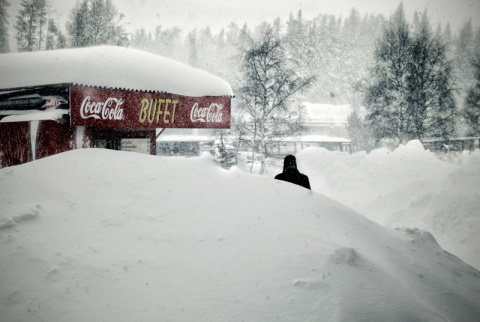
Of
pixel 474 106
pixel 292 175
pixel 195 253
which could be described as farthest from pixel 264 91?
pixel 474 106

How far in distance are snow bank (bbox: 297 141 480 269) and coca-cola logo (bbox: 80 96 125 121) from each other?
9.33 meters

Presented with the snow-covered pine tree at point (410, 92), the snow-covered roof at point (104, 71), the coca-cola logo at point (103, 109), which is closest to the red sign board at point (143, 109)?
the coca-cola logo at point (103, 109)

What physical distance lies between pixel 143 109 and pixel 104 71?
1.89m

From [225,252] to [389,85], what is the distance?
27.3 metres

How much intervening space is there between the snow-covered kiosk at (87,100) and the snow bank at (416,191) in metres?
7.55

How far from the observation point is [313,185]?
16719 millimetres

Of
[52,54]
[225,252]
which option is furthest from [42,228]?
[52,54]

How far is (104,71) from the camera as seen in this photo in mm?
11359

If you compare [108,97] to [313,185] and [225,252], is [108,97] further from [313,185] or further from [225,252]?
[313,185]

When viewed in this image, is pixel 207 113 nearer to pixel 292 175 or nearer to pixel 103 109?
pixel 103 109

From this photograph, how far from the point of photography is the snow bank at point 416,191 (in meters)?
8.01

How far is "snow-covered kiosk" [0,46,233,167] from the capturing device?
10914 millimetres

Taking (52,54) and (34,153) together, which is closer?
(34,153)

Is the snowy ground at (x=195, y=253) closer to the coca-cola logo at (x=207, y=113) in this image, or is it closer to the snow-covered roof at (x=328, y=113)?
the coca-cola logo at (x=207, y=113)
